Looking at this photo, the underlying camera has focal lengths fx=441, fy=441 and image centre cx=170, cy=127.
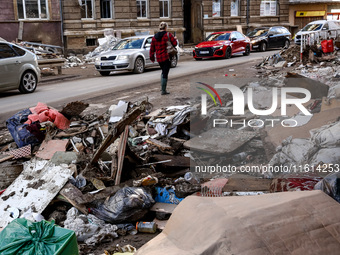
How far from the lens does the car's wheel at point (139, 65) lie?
1748 cm

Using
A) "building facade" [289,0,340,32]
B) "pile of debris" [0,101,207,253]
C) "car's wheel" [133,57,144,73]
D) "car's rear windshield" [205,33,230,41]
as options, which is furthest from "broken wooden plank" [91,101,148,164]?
"building facade" [289,0,340,32]

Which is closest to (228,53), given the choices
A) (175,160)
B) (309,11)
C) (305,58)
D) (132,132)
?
(305,58)

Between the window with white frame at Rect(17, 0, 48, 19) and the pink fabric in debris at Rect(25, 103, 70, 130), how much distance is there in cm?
1989

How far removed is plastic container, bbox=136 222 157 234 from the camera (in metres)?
4.71

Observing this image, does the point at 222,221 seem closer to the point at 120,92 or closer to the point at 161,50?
the point at 161,50

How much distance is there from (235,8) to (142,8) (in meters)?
9.10

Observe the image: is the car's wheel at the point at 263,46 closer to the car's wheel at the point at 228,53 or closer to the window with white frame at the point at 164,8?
the car's wheel at the point at 228,53

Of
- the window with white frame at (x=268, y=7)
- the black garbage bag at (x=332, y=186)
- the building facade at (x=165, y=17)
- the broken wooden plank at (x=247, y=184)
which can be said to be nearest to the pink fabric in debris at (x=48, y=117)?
the broken wooden plank at (x=247, y=184)

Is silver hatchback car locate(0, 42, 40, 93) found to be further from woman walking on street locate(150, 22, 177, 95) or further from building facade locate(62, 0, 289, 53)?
building facade locate(62, 0, 289, 53)

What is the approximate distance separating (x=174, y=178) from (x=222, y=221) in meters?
3.30

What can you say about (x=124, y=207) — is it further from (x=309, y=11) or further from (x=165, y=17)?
(x=309, y=11)

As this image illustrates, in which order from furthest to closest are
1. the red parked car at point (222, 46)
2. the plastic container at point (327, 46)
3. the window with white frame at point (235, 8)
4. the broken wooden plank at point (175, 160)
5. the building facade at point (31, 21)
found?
the window with white frame at point (235, 8) < the building facade at point (31, 21) < the red parked car at point (222, 46) < the plastic container at point (327, 46) < the broken wooden plank at point (175, 160)

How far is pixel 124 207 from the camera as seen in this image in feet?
16.0

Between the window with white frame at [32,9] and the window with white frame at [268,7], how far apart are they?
18.9 meters
